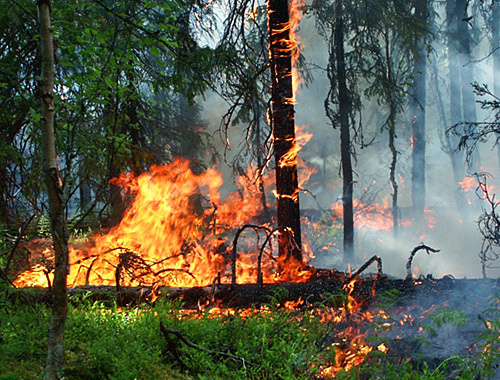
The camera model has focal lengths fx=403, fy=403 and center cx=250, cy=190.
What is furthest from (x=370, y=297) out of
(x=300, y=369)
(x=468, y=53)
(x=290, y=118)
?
(x=468, y=53)

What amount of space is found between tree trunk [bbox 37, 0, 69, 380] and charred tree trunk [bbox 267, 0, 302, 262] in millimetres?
5071

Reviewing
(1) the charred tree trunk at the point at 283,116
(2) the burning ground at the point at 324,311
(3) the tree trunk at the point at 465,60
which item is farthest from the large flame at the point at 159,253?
(3) the tree trunk at the point at 465,60

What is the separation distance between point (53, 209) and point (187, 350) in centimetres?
200

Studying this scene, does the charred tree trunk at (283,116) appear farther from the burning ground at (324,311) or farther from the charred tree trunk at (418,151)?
the charred tree trunk at (418,151)

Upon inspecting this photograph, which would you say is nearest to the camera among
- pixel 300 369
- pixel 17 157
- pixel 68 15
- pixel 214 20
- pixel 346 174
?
pixel 300 369

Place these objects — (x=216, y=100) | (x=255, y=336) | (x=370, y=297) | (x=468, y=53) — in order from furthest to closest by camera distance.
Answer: (x=216, y=100) → (x=468, y=53) → (x=370, y=297) → (x=255, y=336)

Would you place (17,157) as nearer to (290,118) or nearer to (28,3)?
(28,3)

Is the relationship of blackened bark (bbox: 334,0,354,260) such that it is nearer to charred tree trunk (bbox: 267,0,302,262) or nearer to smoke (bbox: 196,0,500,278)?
smoke (bbox: 196,0,500,278)

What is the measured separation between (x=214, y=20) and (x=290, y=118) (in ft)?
17.2

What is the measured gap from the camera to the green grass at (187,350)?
140 inches

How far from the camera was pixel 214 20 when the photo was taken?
1136 cm

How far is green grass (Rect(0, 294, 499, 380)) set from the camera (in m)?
3.56

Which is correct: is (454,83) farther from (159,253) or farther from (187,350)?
(187,350)

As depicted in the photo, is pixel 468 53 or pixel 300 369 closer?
pixel 300 369
